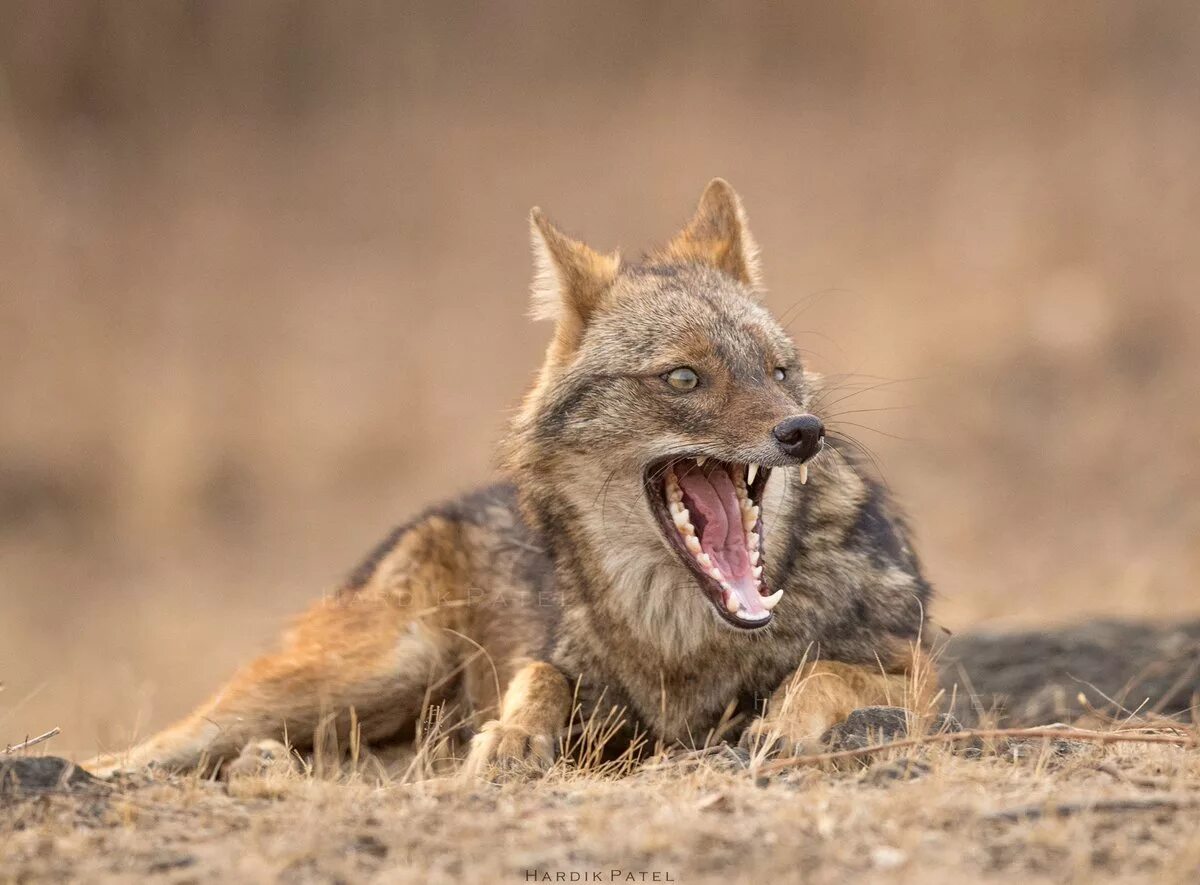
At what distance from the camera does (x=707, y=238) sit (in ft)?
23.0

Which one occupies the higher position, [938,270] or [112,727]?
[938,270]

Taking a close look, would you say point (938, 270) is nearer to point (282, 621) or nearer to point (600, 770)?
point (282, 621)

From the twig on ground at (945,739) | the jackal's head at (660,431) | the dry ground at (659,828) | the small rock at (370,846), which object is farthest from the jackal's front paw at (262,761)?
the twig on ground at (945,739)

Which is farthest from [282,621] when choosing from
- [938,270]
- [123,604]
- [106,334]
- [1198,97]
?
[1198,97]

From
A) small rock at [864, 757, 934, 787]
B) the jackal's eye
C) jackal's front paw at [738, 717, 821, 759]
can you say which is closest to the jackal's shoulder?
the jackal's eye

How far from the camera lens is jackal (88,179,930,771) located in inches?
222

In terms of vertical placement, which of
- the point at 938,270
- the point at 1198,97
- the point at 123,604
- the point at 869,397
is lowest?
the point at 123,604

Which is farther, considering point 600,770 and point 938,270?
point 938,270

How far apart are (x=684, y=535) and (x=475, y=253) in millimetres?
17328

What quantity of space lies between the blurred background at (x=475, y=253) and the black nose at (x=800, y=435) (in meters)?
10.6

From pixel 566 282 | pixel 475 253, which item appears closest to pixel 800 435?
pixel 566 282

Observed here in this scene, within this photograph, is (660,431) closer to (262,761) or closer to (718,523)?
(718,523)

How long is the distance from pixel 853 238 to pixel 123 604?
36.3 ft

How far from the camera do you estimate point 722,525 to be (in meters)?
5.89
